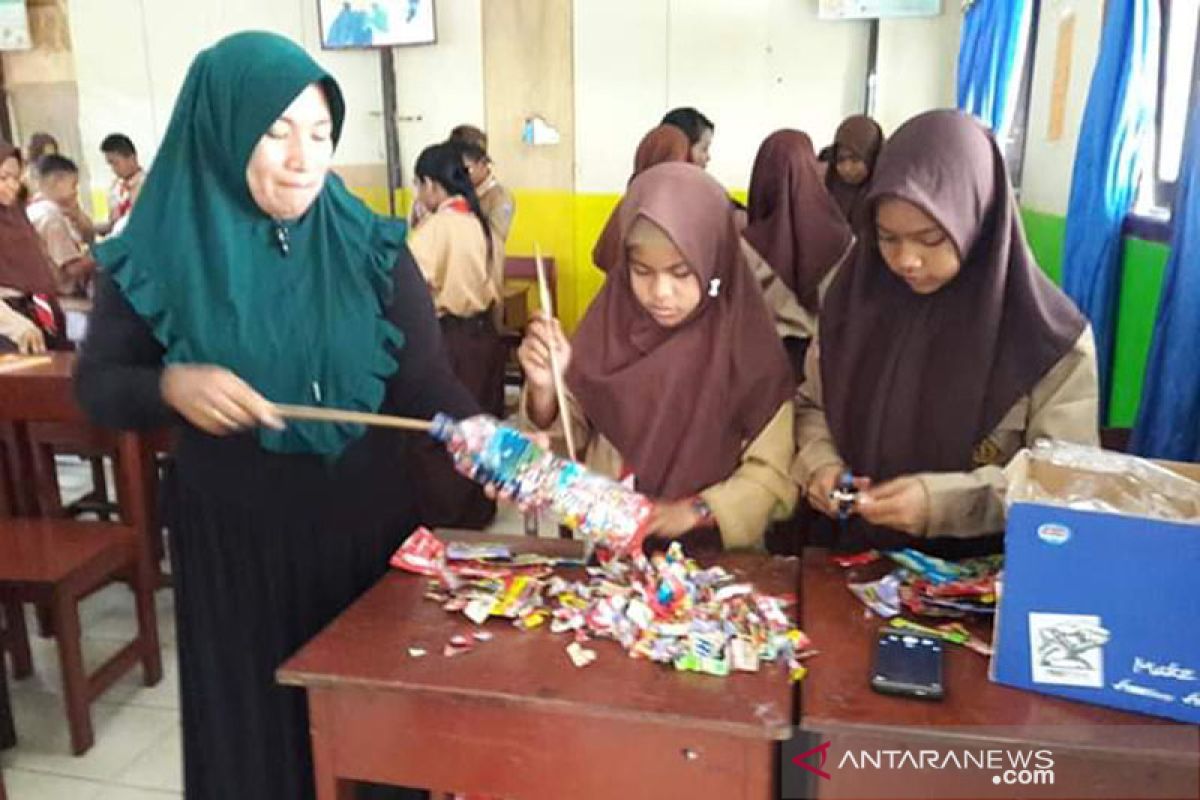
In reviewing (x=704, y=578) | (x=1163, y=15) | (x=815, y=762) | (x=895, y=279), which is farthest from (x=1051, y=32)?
(x=815, y=762)

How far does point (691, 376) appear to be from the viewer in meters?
1.57

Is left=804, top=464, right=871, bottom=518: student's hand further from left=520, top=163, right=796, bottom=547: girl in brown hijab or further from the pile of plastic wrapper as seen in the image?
the pile of plastic wrapper

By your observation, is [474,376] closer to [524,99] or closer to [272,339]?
[272,339]

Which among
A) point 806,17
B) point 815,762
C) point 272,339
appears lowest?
point 815,762

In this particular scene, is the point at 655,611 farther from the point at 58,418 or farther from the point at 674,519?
the point at 58,418

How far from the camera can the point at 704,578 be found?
4.36 feet

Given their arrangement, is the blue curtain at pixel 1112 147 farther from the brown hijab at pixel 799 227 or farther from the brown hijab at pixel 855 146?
the brown hijab at pixel 855 146

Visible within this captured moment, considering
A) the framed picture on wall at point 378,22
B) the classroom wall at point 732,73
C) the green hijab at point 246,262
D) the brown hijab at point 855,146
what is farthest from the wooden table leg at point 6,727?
the framed picture on wall at point 378,22

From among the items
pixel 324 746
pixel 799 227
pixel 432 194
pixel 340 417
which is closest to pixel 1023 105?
pixel 799 227

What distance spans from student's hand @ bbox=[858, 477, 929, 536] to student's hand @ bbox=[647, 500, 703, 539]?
27 centimetres

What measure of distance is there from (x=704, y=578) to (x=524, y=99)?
5528 millimetres

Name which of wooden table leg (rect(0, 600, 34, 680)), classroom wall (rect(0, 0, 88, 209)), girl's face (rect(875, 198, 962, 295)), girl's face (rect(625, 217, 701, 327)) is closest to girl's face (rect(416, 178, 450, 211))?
wooden table leg (rect(0, 600, 34, 680))

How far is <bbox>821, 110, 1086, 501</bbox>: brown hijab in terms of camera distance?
1.41 metres

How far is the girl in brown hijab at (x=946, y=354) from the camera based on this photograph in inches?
54.7
